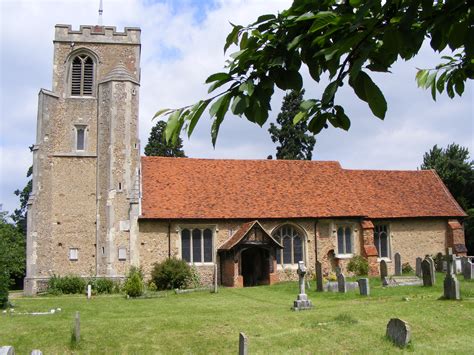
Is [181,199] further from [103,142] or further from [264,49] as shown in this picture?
[264,49]

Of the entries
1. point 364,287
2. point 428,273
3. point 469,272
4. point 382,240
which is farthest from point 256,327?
point 382,240

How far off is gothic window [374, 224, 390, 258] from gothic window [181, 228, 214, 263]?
1042cm

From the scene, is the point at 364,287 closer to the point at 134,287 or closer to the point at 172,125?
the point at 134,287

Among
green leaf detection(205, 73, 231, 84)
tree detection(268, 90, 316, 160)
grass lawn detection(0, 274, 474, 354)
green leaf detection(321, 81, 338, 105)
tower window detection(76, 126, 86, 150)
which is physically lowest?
grass lawn detection(0, 274, 474, 354)

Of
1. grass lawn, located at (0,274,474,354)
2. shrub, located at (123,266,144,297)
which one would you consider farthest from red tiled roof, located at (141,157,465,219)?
grass lawn, located at (0,274,474,354)

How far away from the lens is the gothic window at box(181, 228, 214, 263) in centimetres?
2806

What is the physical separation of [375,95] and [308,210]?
27685 millimetres

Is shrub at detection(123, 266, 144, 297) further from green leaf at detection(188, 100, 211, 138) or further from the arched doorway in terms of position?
green leaf at detection(188, 100, 211, 138)

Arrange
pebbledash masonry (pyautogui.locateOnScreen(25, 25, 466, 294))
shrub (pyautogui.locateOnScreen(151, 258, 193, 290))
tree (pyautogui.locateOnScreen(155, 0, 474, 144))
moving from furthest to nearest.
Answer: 1. pebbledash masonry (pyautogui.locateOnScreen(25, 25, 466, 294))
2. shrub (pyautogui.locateOnScreen(151, 258, 193, 290))
3. tree (pyautogui.locateOnScreen(155, 0, 474, 144))

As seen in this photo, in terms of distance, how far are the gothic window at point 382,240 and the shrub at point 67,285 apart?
17158 millimetres

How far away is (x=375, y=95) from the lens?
2.37 m

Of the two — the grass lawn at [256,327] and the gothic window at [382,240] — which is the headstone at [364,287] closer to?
the grass lawn at [256,327]

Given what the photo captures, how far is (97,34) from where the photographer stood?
2964 cm

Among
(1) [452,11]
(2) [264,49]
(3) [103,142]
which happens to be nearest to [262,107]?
(2) [264,49]
